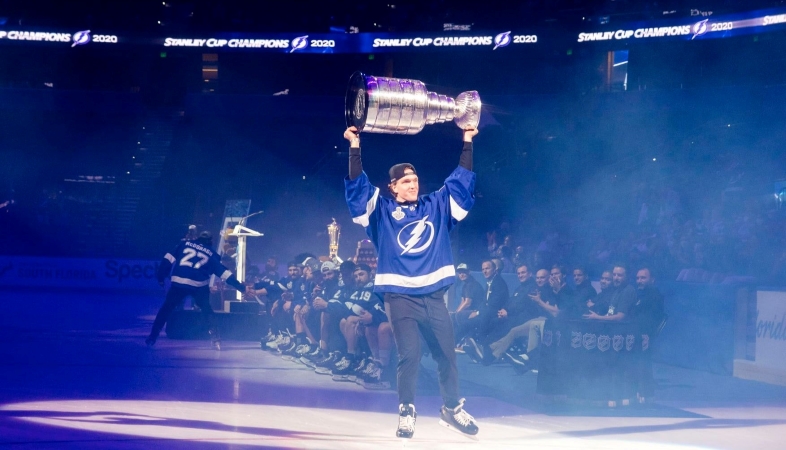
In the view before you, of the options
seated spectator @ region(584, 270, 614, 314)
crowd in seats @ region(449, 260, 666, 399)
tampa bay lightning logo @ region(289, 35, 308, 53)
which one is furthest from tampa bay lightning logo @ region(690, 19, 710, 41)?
seated spectator @ region(584, 270, 614, 314)

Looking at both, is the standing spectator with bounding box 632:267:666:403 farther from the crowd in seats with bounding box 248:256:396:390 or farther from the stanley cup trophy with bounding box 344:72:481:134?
the stanley cup trophy with bounding box 344:72:481:134

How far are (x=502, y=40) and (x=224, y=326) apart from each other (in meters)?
17.0

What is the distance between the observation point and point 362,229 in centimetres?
2862

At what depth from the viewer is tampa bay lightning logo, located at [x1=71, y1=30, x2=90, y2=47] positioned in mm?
29734

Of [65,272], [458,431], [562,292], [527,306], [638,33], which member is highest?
[638,33]

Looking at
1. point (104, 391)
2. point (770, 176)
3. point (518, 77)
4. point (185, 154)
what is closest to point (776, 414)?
point (104, 391)

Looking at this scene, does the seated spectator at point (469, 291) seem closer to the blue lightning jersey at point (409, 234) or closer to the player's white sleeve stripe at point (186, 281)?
the player's white sleeve stripe at point (186, 281)

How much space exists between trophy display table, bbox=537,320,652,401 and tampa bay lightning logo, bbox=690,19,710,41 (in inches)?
713

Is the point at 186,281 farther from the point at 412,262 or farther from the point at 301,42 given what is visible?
the point at 301,42

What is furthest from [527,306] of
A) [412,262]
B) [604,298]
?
[412,262]

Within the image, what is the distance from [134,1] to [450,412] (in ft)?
94.9

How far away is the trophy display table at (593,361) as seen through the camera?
8141 mm

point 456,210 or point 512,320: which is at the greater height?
point 456,210

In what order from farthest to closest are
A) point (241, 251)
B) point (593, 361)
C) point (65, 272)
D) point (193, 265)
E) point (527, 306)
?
point (65, 272)
point (241, 251)
point (193, 265)
point (527, 306)
point (593, 361)
